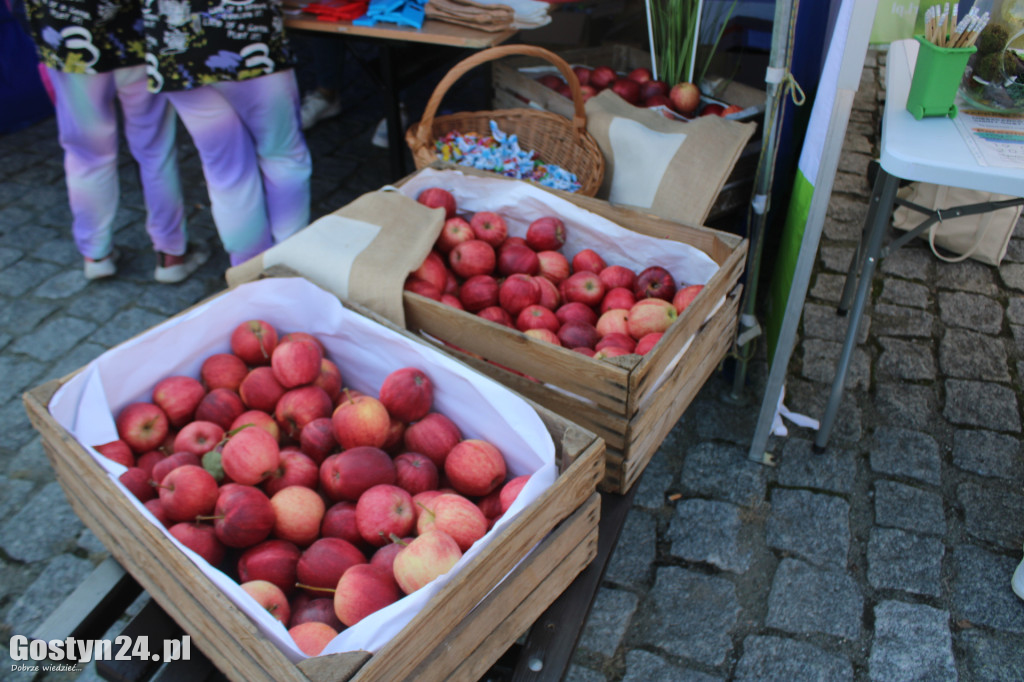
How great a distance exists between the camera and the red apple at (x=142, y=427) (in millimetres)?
1525

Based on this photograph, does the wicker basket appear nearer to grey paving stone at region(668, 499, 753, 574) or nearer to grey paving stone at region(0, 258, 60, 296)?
grey paving stone at region(668, 499, 753, 574)

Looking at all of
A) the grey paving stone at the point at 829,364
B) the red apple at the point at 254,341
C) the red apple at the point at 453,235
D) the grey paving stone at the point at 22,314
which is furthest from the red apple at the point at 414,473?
the grey paving stone at the point at 22,314

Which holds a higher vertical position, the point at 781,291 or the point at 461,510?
the point at 461,510

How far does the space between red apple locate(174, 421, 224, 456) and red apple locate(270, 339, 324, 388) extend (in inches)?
7.2

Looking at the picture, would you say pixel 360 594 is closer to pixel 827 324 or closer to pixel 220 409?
pixel 220 409

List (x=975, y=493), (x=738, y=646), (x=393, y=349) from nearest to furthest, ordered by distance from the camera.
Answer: (x=393, y=349) < (x=738, y=646) < (x=975, y=493)

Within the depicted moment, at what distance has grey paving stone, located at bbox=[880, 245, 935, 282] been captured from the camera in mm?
3392

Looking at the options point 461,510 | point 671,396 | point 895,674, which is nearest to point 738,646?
point 895,674

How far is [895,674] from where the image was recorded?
1861 mm

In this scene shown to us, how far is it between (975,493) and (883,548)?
446 millimetres

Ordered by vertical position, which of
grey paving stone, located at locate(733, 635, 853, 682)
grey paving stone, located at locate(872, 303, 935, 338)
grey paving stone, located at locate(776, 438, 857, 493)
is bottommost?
grey paving stone, located at locate(733, 635, 853, 682)

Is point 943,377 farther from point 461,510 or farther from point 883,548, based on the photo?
point 461,510

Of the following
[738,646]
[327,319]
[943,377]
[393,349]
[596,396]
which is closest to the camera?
[596,396]

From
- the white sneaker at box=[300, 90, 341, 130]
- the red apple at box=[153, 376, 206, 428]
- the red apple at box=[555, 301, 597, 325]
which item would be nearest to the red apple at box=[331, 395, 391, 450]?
the red apple at box=[153, 376, 206, 428]
